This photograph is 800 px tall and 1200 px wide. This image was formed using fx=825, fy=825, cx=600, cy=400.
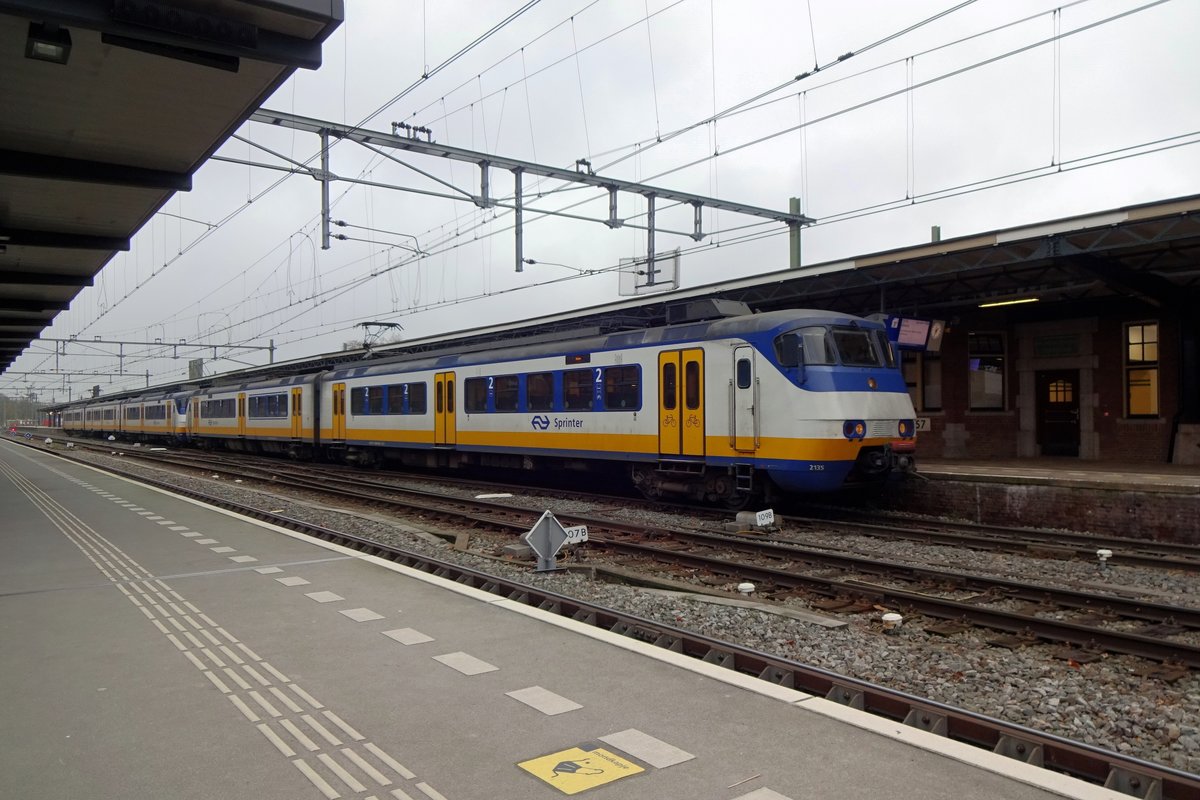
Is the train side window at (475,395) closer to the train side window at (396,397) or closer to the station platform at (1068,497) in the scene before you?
the train side window at (396,397)

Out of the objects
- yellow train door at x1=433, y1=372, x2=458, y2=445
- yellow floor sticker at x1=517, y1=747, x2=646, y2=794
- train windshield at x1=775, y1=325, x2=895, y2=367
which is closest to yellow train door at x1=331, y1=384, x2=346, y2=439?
yellow train door at x1=433, y1=372, x2=458, y2=445

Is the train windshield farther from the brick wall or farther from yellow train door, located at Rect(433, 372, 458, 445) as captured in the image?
yellow train door, located at Rect(433, 372, 458, 445)

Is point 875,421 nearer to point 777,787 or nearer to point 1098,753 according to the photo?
point 1098,753

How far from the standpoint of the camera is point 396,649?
566cm

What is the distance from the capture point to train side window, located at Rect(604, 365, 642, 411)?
566 inches

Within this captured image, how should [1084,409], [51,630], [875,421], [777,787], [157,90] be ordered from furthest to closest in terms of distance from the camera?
[1084,409] → [875,421] → [157,90] → [51,630] → [777,787]

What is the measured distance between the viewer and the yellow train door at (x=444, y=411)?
65.1 ft

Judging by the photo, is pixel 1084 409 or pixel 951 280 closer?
pixel 951 280

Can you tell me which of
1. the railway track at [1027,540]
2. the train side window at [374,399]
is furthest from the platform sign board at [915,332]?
the train side window at [374,399]

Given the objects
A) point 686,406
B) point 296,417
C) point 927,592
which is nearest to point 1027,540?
point 927,592

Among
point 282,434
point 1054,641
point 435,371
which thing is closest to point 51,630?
point 1054,641

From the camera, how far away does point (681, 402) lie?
13.5 m

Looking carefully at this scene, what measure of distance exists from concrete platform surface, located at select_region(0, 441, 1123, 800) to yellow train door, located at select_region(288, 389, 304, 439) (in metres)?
21.3

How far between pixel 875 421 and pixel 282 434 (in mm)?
23701
